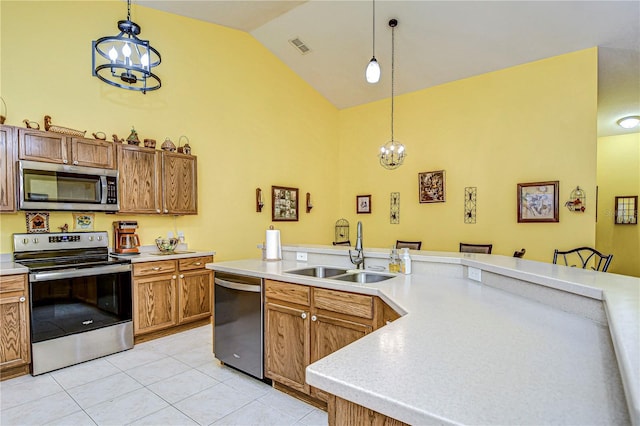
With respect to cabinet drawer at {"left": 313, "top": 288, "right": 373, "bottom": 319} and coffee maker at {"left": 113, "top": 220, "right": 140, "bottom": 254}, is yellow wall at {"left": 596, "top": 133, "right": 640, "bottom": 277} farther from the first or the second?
coffee maker at {"left": 113, "top": 220, "right": 140, "bottom": 254}

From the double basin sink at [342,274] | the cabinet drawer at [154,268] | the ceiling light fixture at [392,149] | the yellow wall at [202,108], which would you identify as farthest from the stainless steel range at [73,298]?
the ceiling light fixture at [392,149]

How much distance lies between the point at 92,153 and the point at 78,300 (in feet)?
4.94

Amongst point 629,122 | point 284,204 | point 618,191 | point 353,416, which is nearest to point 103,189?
point 284,204

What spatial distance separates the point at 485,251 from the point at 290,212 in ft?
10.5

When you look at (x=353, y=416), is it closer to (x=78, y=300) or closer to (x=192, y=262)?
(x=78, y=300)

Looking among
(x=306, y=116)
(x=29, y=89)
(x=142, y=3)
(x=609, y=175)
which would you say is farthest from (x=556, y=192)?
(x=29, y=89)

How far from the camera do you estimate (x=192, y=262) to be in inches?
155

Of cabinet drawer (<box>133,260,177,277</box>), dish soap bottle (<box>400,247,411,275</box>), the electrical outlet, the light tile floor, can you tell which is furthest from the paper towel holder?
the electrical outlet

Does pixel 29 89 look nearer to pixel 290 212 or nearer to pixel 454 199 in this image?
pixel 290 212

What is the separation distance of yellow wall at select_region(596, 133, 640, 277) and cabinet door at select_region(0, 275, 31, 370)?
30.0 ft

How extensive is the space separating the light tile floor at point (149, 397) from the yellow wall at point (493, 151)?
3986 millimetres

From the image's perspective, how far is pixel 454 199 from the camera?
5.33 m

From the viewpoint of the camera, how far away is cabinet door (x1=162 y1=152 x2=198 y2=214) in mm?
3984

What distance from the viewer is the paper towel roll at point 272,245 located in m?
3.14
